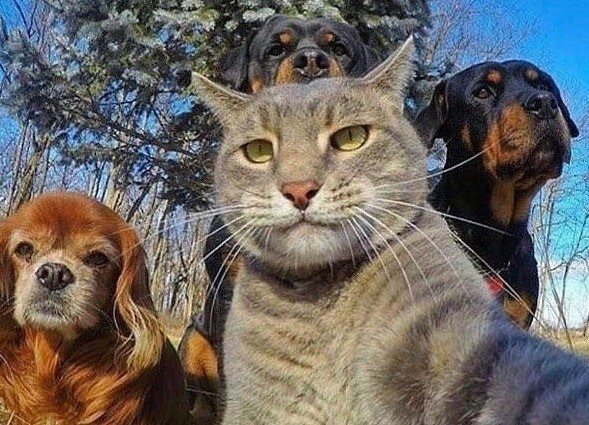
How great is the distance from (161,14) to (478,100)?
3.54m

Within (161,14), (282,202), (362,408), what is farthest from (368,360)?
(161,14)

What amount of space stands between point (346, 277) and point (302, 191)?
0.23 metres

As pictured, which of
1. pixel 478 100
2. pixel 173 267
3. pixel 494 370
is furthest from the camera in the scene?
pixel 173 267

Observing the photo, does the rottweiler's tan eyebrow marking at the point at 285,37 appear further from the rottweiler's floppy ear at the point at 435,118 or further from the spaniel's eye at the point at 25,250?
the spaniel's eye at the point at 25,250

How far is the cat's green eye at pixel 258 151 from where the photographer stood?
1.90 metres

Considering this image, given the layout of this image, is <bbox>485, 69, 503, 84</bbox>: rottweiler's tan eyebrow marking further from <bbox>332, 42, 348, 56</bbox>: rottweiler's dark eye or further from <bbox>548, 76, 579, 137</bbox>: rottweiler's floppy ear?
<bbox>332, 42, 348, 56</bbox>: rottweiler's dark eye

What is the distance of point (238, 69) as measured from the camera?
344cm

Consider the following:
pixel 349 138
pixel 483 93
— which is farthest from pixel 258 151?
pixel 483 93

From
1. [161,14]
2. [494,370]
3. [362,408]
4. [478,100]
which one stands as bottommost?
[362,408]

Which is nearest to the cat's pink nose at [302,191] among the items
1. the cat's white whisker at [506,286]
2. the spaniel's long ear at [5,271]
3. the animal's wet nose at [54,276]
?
the animal's wet nose at [54,276]

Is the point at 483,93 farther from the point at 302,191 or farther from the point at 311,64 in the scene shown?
the point at 302,191

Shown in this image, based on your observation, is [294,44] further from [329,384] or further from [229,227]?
[329,384]

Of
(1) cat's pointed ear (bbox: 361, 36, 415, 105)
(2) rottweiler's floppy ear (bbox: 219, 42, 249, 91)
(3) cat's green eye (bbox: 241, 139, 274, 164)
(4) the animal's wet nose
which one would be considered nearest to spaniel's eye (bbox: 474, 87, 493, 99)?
(2) rottweiler's floppy ear (bbox: 219, 42, 249, 91)

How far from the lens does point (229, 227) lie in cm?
200
